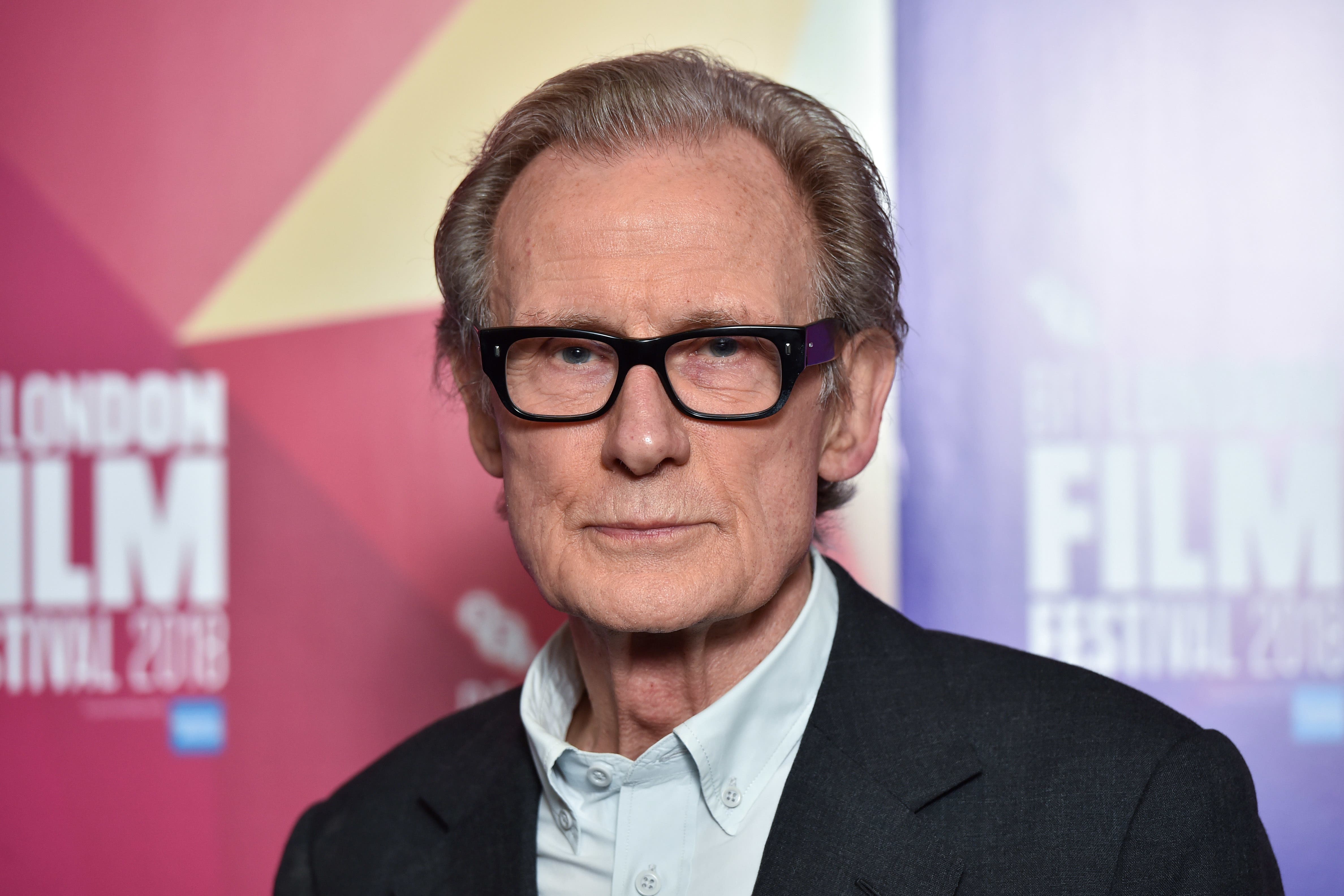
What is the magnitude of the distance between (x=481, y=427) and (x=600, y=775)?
51cm

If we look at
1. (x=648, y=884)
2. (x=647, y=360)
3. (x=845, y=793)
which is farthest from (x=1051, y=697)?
(x=647, y=360)

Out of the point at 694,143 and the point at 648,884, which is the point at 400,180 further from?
the point at 648,884

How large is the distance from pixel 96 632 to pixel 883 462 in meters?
1.65

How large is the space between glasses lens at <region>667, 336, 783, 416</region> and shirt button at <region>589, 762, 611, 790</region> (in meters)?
0.44

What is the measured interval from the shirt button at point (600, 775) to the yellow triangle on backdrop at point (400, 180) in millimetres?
1250

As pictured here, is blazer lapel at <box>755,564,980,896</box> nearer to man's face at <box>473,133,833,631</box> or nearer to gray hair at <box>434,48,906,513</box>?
man's face at <box>473,133,833,631</box>

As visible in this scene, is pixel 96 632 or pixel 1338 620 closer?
pixel 1338 620

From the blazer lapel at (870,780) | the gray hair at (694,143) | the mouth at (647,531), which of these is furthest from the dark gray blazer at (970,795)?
the gray hair at (694,143)

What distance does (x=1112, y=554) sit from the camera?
2232 millimetres

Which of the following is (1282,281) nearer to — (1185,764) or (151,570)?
(1185,764)

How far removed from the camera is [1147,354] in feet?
7.23

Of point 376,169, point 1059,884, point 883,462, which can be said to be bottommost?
point 1059,884

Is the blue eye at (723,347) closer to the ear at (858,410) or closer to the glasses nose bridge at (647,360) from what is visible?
the glasses nose bridge at (647,360)

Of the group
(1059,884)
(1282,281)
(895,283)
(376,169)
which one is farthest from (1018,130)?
(1059,884)
